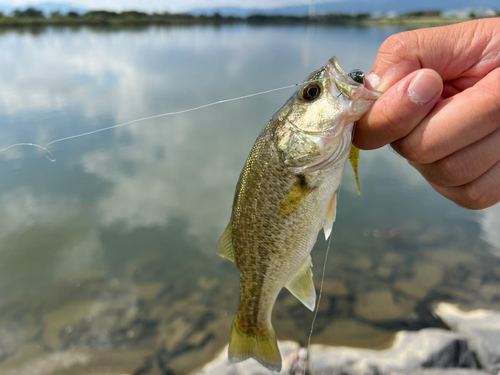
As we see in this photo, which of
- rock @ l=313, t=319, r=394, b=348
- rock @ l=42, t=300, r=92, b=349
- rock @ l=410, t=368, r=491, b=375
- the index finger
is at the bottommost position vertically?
rock @ l=42, t=300, r=92, b=349

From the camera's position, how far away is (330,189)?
1651 millimetres

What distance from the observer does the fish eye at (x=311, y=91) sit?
1.53 metres

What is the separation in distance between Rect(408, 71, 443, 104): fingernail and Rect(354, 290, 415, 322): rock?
3642 millimetres

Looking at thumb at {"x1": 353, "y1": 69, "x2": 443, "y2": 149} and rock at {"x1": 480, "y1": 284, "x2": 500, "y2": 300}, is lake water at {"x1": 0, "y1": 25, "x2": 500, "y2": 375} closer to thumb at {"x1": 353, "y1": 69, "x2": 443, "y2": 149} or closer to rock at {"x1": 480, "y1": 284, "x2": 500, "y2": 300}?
rock at {"x1": 480, "y1": 284, "x2": 500, "y2": 300}

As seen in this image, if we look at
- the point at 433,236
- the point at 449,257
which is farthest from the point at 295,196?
the point at 433,236

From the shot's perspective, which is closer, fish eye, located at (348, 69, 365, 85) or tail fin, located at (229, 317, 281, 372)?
fish eye, located at (348, 69, 365, 85)

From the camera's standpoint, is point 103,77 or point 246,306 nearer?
point 246,306

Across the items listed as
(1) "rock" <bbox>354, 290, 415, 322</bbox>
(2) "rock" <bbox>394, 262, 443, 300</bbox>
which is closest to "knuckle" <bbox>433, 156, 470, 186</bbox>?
(1) "rock" <bbox>354, 290, 415, 322</bbox>

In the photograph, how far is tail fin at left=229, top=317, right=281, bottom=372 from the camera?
2084mm

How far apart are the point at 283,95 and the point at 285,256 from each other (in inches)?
425

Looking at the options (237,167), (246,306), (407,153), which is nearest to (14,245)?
(237,167)

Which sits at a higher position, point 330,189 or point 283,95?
point 330,189

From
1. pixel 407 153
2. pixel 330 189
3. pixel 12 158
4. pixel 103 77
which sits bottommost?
pixel 12 158

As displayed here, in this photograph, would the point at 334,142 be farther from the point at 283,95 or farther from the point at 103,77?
the point at 103,77
